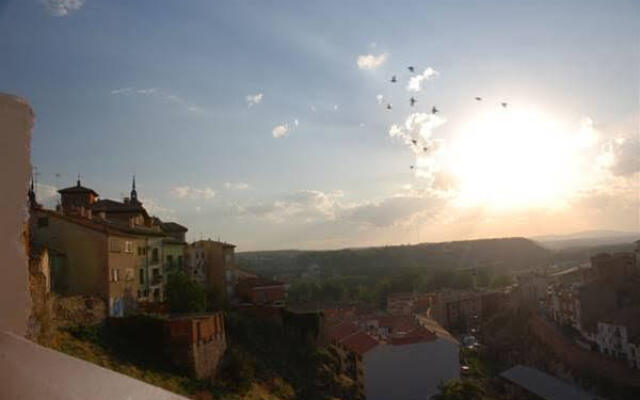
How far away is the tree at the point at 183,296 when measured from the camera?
2308 cm

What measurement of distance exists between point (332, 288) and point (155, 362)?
211 ft

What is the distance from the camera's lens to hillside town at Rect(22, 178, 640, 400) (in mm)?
17672

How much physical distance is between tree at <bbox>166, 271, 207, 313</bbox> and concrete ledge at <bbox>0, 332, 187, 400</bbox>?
22.2 metres

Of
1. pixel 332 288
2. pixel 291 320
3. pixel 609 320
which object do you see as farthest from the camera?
pixel 332 288

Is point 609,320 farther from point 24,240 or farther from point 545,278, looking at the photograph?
point 24,240

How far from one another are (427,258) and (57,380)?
511 ft

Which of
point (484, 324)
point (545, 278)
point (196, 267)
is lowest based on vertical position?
point (484, 324)

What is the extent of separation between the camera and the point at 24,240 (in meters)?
2.12

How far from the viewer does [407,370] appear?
102 ft

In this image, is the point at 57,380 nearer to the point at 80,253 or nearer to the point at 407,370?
the point at 80,253

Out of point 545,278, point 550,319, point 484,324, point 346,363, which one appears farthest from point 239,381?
point 545,278

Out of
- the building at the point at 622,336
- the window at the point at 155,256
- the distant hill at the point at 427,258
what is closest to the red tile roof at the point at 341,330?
the window at the point at 155,256

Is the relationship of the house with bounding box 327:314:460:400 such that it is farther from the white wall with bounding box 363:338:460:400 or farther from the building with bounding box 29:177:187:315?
the building with bounding box 29:177:187:315

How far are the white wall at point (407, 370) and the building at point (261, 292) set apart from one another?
6911 mm
